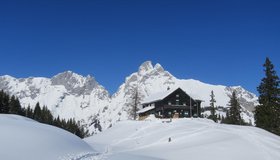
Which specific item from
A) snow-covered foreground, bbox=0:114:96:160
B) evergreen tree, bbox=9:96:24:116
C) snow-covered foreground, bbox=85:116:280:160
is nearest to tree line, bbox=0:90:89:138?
evergreen tree, bbox=9:96:24:116

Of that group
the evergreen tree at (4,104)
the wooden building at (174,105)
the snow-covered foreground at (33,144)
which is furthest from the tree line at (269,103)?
the evergreen tree at (4,104)

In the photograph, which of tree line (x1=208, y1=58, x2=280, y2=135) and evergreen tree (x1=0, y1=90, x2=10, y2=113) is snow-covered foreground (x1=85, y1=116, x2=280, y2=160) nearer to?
tree line (x1=208, y1=58, x2=280, y2=135)

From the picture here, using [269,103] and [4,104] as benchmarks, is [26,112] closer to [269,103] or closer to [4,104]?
[4,104]

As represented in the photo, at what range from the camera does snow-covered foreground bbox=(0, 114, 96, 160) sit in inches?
719

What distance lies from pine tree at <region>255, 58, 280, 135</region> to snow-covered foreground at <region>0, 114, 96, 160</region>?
1531 inches

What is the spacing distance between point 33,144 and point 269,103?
44.9 m

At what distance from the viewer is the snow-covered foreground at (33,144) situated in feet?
59.9

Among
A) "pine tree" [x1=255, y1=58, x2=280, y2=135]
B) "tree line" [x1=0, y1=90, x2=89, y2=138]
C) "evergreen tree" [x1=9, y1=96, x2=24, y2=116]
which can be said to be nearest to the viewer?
"pine tree" [x1=255, y1=58, x2=280, y2=135]

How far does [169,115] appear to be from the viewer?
3467 inches

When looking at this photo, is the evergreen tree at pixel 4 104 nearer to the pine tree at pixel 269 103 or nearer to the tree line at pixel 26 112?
the tree line at pixel 26 112

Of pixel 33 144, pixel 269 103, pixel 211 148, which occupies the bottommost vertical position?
pixel 211 148

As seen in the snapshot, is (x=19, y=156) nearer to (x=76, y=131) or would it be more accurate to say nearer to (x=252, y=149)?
(x=252, y=149)

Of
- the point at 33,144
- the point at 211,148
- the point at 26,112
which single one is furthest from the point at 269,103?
the point at 26,112

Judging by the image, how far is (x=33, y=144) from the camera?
20219 mm
